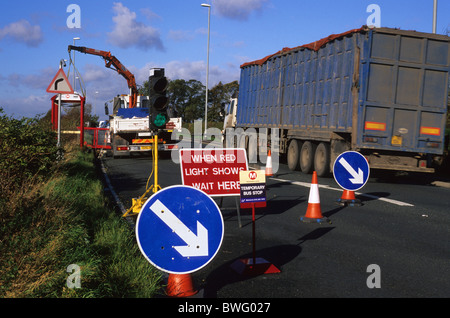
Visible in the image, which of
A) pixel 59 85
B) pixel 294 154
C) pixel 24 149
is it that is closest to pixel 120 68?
pixel 294 154

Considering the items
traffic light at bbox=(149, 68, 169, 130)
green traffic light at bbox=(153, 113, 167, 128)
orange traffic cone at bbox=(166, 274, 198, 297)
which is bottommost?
orange traffic cone at bbox=(166, 274, 198, 297)

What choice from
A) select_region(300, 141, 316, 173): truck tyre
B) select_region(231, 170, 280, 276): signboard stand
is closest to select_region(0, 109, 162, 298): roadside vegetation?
select_region(231, 170, 280, 276): signboard stand

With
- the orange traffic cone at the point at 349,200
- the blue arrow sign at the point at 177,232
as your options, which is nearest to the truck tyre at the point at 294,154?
the orange traffic cone at the point at 349,200

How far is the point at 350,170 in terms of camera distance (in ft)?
34.6

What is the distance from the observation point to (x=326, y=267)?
6141 millimetres

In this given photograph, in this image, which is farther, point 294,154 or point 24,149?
point 294,154

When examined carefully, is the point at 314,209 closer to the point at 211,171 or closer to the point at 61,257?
the point at 211,171

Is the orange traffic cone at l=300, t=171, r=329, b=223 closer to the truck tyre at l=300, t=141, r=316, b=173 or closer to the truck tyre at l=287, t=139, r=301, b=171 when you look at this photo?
the truck tyre at l=300, t=141, r=316, b=173

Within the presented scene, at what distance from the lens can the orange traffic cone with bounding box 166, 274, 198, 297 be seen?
15.5 feet

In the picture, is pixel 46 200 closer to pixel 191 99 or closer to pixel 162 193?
pixel 162 193

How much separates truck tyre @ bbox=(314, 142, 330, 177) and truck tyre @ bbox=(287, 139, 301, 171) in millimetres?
1829

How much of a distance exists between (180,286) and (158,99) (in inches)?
191

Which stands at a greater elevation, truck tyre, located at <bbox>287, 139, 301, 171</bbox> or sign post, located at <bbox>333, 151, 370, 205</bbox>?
sign post, located at <bbox>333, 151, 370, 205</bbox>

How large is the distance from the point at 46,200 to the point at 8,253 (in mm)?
1765
